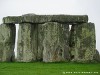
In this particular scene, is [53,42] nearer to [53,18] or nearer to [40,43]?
[53,18]

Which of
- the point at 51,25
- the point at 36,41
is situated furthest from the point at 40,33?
the point at 51,25

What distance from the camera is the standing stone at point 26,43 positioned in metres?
30.6

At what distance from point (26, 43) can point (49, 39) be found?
7.21 ft

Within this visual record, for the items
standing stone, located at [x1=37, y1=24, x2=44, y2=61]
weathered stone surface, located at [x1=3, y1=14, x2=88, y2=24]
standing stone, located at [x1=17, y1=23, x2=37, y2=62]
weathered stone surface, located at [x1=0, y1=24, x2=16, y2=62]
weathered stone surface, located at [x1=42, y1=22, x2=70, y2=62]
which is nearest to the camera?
weathered stone surface, located at [x1=42, y1=22, x2=70, y2=62]

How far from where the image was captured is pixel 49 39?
29266 millimetres

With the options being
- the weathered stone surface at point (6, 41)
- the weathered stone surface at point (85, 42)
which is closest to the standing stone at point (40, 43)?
the weathered stone surface at point (6, 41)

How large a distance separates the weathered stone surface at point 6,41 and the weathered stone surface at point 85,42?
15.7 ft

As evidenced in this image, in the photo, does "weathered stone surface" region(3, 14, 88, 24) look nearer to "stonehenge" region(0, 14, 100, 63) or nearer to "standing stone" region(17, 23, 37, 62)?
"stonehenge" region(0, 14, 100, 63)

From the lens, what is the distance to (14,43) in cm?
3222

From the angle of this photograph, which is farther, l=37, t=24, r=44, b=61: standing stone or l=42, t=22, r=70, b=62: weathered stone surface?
l=37, t=24, r=44, b=61: standing stone

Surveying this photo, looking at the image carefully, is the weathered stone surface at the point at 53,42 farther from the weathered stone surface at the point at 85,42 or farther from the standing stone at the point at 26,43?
the standing stone at the point at 26,43

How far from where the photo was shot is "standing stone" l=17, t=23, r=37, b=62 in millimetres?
30625

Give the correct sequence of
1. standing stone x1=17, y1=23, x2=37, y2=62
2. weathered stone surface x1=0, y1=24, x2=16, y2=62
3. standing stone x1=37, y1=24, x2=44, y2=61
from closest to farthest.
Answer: standing stone x1=17, y1=23, x2=37, y2=62 → standing stone x1=37, y1=24, x2=44, y2=61 → weathered stone surface x1=0, y1=24, x2=16, y2=62

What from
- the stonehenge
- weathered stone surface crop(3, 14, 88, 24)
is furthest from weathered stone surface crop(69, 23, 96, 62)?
weathered stone surface crop(3, 14, 88, 24)
